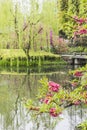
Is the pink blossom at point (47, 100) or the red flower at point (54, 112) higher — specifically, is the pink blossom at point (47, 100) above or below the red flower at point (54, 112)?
above

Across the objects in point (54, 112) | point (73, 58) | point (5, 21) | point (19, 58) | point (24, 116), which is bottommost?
point (73, 58)

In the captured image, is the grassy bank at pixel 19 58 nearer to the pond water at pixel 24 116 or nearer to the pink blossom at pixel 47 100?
the pond water at pixel 24 116

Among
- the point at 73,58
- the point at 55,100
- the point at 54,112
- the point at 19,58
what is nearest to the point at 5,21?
the point at 19,58

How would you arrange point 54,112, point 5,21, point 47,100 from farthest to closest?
point 5,21 < point 47,100 < point 54,112

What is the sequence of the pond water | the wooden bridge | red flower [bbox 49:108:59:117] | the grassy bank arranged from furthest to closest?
the wooden bridge
the grassy bank
the pond water
red flower [bbox 49:108:59:117]

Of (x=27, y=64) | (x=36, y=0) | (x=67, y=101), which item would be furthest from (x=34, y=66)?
(x=67, y=101)

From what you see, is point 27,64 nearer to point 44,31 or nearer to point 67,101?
point 44,31

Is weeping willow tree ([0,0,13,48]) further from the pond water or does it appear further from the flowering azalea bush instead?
the flowering azalea bush

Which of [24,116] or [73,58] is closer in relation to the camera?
[24,116]

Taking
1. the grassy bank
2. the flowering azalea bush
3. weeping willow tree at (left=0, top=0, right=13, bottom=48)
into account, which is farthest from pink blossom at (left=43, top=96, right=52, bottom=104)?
weeping willow tree at (left=0, top=0, right=13, bottom=48)

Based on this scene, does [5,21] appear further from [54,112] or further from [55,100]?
[54,112]

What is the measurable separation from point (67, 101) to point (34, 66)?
776 inches

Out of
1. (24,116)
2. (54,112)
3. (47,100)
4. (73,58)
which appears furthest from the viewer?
(73,58)

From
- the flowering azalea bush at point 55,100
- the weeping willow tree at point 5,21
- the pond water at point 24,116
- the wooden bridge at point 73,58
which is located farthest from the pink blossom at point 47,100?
the wooden bridge at point 73,58
